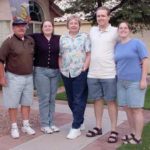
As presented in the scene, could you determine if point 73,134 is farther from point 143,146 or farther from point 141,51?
point 141,51

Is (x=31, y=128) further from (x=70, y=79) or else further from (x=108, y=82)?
(x=108, y=82)

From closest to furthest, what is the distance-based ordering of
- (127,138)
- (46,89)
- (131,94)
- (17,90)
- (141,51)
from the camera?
(141,51) < (131,94) < (127,138) < (17,90) < (46,89)

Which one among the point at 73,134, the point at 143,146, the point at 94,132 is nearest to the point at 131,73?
the point at 143,146

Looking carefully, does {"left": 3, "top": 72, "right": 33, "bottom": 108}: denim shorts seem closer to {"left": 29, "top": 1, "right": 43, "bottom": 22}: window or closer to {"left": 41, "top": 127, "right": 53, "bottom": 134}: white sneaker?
{"left": 41, "top": 127, "right": 53, "bottom": 134}: white sneaker

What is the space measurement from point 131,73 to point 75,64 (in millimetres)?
1034

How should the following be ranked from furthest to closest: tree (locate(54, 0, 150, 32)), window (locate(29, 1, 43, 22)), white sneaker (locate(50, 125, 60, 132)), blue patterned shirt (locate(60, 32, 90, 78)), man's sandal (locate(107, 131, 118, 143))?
window (locate(29, 1, 43, 22)) < tree (locate(54, 0, 150, 32)) < white sneaker (locate(50, 125, 60, 132)) < blue patterned shirt (locate(60, 32, 90, 78)) < man's sandal (locate(107, 131, 118, 143))

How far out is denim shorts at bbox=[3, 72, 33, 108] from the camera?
6.75 metres

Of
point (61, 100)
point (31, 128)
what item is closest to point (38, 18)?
point (61, 100)

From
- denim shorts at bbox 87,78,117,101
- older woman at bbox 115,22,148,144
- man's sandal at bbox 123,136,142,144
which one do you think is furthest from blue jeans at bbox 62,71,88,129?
man's sandal at bbox 123,136,142,144

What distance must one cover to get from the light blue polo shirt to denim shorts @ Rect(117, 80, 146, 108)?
90 mm

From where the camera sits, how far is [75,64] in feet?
21.9

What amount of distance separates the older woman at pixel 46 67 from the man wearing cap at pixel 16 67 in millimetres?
151

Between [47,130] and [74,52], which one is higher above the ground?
[74,52]

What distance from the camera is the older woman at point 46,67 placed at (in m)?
6.84
